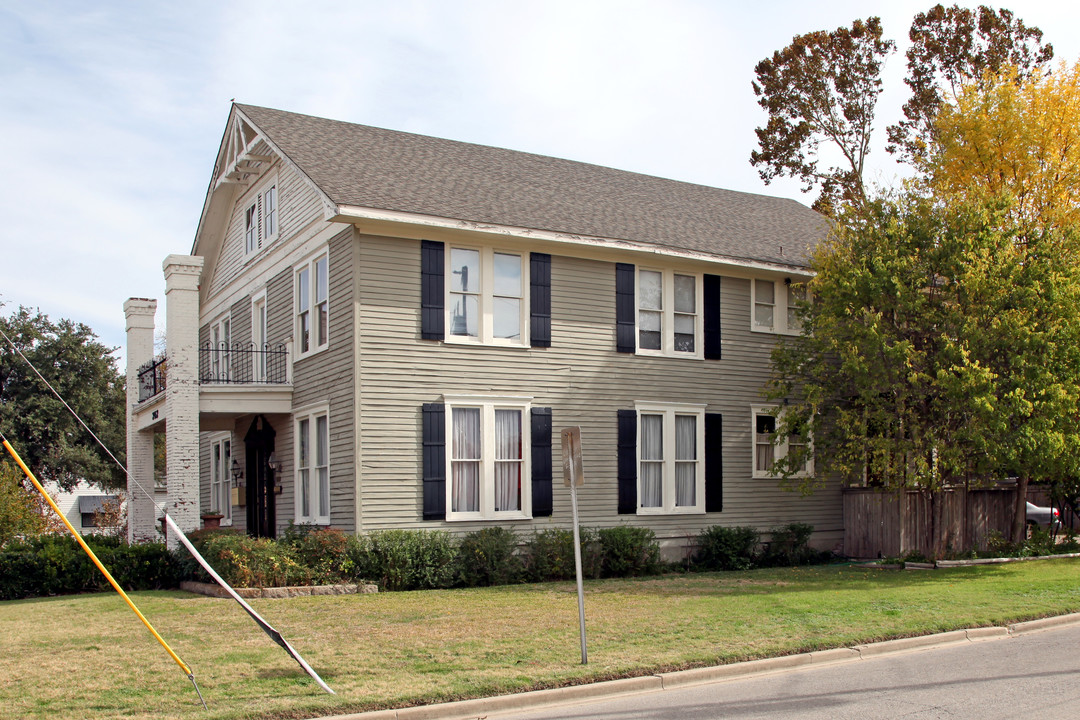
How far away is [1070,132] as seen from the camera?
70.2 ft

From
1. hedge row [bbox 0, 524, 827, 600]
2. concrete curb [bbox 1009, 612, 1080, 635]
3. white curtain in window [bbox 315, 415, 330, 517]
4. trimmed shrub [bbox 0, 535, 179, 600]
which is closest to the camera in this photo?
concrete curb [bbox 1009, 612, 1080, 635]

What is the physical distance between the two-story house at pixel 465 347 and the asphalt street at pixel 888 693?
9386mm

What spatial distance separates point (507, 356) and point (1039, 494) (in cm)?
1760

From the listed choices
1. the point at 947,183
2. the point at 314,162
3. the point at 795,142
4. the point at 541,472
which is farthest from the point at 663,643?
the point at 795,142

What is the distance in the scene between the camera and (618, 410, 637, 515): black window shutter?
20109 millimetres

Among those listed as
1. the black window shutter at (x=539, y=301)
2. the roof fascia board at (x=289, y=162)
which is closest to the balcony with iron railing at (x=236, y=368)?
the roof fascia board at (x=289, y=162)

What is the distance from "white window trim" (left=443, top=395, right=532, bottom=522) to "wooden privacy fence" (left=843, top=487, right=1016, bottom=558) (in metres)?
7.85

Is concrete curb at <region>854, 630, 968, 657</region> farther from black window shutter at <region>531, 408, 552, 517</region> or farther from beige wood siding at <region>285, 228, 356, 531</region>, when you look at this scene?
beige wood siding at <region>285, 228, 356, 531</region>

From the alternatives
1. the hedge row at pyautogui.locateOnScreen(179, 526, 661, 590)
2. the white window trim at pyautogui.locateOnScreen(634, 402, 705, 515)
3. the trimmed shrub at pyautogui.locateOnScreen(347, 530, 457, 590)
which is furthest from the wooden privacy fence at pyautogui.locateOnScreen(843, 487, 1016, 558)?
the trimmed shrub at pyautogui.locateOnScreen(347, 530, 457, 590)

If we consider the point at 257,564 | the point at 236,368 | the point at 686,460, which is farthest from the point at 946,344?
the point at 236,368

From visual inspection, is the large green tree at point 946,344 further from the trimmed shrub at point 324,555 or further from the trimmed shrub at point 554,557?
the trimmed shrub at point 324,555

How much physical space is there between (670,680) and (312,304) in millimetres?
12574

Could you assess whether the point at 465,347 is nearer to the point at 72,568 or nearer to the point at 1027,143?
the point at 72,568

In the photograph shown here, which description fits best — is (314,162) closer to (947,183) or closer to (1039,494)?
(947,183)
